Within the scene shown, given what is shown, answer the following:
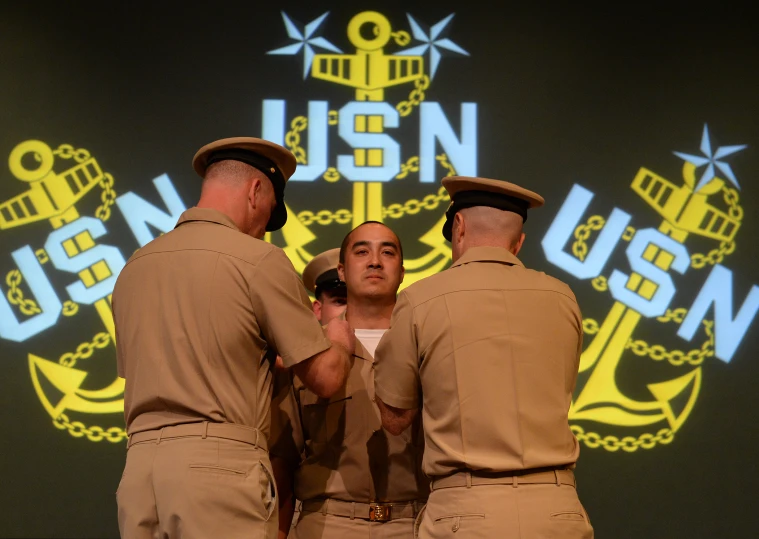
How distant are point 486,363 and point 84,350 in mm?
2541

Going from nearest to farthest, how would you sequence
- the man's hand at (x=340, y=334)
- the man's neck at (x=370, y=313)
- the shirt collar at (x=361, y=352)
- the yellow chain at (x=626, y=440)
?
the man's hand at (x=340, y=334) < the shirt collar at (x=361, y=352) < the man's neck at (x=370, y=313) < the yellow chain at (x=626, y=440)

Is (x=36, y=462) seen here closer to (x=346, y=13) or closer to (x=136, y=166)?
(x=136, y=166)

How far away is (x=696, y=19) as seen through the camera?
4449mm

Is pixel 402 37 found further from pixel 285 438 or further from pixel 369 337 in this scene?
pixel 285 438

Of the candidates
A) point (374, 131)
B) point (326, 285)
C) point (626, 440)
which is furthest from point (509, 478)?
point (374, 131)

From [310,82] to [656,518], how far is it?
101 inches

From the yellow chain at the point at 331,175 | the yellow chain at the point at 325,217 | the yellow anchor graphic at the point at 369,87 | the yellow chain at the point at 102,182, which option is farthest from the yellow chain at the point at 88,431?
the yellow chain at the point at 331,175

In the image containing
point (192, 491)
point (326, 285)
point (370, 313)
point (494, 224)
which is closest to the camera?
point (192, 491)

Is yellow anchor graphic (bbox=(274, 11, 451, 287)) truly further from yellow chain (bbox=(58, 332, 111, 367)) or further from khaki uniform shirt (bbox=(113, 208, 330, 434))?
khaki uniform shirt (bbox=(113, 208, 330, 434))

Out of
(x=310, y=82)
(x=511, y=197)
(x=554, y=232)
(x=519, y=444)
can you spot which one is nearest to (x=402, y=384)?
(x=519, y=444)

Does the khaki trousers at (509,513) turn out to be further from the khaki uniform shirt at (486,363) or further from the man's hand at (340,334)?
the man's hand at (340,334)

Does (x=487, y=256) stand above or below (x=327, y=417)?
above

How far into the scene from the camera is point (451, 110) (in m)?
4.34

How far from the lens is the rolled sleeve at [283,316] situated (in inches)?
89.0
